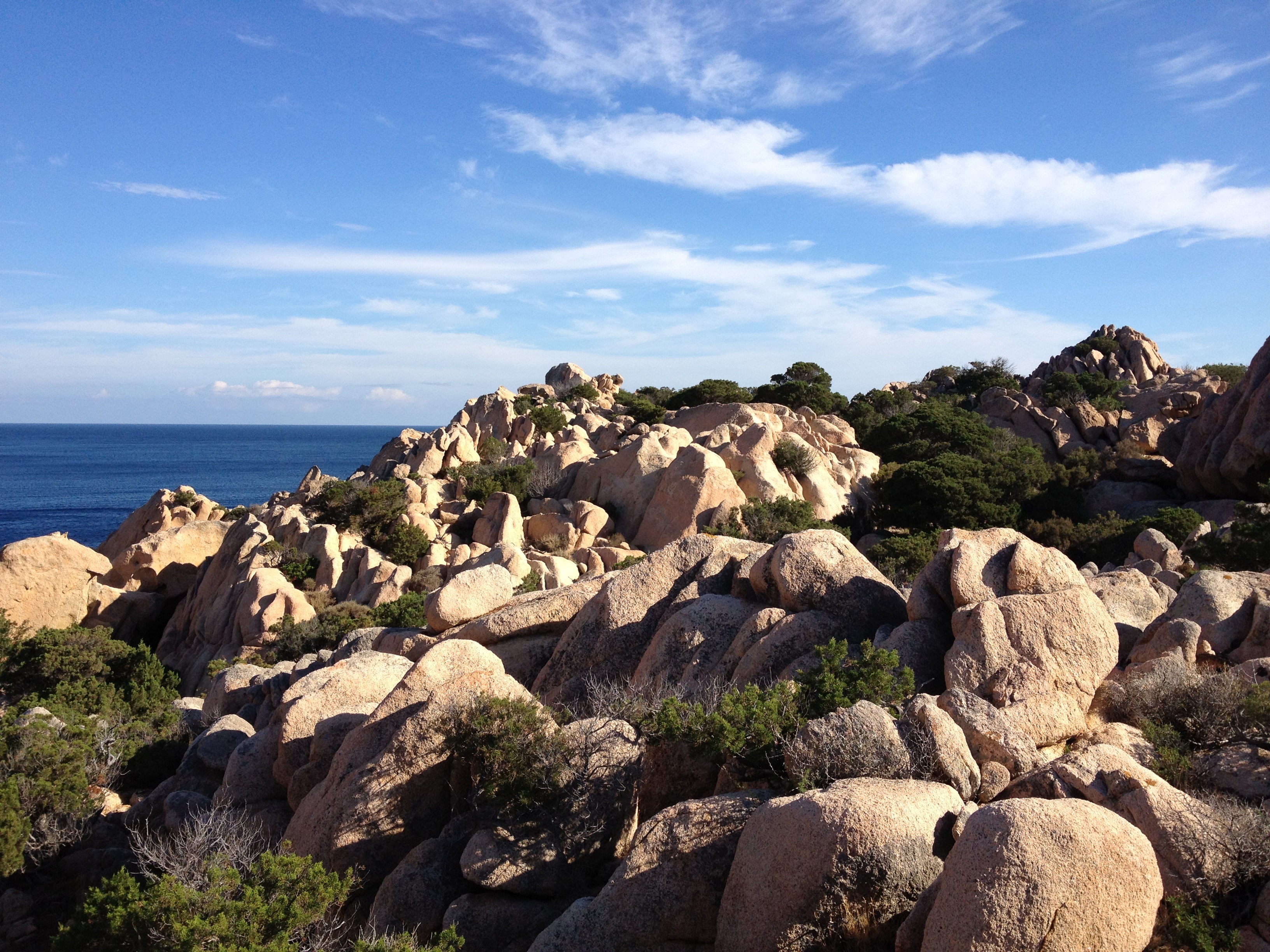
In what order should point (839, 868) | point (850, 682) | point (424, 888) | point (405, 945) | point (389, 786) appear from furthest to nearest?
point (389, 786) → point (850, 682) → point (424, 888) → point (405, 945) → point (839, 868)

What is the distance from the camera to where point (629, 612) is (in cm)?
1472

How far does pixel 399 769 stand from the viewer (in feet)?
35.8

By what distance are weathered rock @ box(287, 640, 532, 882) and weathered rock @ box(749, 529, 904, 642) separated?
14.5 feet

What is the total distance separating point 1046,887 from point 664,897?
360 centimetres

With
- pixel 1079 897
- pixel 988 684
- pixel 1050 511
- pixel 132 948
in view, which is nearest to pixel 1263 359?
pixel 1050 511

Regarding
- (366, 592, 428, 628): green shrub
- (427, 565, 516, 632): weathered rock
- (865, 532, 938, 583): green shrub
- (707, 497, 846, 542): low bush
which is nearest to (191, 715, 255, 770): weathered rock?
(427, 565, 516, 632): weathered rock

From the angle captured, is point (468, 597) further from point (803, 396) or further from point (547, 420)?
point (803, 396)

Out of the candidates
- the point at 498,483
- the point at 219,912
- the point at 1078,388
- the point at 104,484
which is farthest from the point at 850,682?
the point at 104,484

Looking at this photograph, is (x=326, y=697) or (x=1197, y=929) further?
(x=326, y=697)

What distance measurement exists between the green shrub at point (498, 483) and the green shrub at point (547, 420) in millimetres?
11246

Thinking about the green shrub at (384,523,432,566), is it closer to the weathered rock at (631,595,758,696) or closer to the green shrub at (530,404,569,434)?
the green shrub at (530,404,569,434)

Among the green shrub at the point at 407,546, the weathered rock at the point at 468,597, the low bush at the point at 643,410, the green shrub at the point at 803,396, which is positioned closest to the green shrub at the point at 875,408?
the green shrub at the point at 803,396

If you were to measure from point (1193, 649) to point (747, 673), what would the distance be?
6.10 m

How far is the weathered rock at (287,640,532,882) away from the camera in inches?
420
